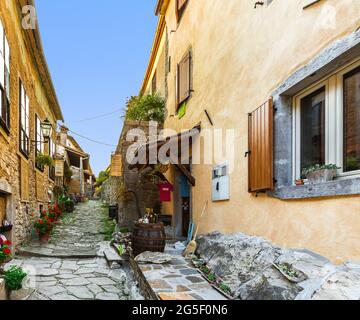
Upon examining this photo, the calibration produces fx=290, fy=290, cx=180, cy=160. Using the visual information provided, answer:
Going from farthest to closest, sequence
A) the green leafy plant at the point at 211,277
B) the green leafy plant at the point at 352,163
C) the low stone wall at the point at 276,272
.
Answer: the green leafy plant at the point at 211,277, the green leafy plant at the point at 352,163, the low stone wall at the point at 276,272

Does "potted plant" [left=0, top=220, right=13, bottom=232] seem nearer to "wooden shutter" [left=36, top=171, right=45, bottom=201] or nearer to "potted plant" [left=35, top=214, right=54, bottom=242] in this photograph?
"potted plant" [left=35, top=214, right=54, bottom=242]

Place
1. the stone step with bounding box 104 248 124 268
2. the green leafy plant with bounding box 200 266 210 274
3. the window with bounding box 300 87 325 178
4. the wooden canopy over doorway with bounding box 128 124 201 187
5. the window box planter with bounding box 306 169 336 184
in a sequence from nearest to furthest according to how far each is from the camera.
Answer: the window box planter with bounding box 306 169 336 184, the window with bounding box 300 87 325 178, the green leafy plant with bounding box 200 266 210 274, the stone step with bounding box 104 248 124 268, the wooden canopy over doorway with bounding box 128 124 201 187

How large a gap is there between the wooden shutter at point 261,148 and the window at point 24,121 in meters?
5.60

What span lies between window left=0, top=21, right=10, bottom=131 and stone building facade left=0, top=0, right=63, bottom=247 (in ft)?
0.06

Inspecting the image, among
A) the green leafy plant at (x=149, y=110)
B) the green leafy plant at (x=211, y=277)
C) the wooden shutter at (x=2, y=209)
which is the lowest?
the green leafy plant at (x=211, y=277)

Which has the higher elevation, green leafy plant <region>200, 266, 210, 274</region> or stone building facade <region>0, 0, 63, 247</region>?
stone building facade <region>0, 0, 63, 247</region>

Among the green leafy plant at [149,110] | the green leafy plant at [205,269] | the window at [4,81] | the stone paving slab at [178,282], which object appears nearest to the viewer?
the stone paving slab at [178,282]

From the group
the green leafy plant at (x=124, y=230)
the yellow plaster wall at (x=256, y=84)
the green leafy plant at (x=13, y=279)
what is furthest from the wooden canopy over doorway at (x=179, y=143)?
the green leafy plant at (x=13, y=279)

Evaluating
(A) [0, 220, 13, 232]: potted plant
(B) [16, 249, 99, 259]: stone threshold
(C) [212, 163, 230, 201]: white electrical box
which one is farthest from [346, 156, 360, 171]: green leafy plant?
(B) [16, 249, 99, 259]: stone threshold

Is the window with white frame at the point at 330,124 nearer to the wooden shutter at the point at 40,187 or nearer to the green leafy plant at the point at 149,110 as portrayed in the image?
the green leafy plant at the point at 149,110

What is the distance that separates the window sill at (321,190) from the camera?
8.29 feet

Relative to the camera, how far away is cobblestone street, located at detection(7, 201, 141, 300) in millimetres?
4697

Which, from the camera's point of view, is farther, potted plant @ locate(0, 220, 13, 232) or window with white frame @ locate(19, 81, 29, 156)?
window with white frame @ locate(19, 81, 29, 156)

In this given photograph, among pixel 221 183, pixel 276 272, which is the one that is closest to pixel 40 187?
pixel 221 183
